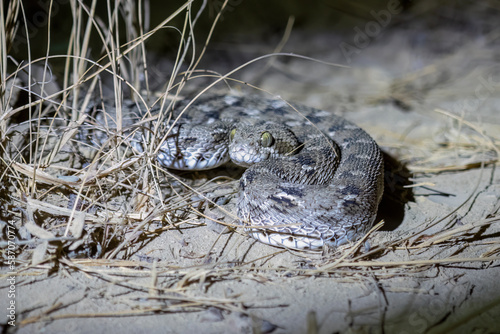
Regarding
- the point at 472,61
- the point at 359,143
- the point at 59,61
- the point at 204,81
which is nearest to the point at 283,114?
the point at 359,143

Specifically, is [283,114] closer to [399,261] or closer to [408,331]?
[399,261]

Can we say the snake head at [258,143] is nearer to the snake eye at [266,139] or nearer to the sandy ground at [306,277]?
the snake eye at [266,139]

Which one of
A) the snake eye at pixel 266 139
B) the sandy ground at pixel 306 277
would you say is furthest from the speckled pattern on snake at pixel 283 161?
the sandy ground at pixel 306 277

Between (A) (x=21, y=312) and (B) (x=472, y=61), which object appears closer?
(A) (x=21, y=312)

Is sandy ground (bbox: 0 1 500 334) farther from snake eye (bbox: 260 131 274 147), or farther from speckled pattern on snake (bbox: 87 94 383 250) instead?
snake eye (bbox: 260 131 274 147)

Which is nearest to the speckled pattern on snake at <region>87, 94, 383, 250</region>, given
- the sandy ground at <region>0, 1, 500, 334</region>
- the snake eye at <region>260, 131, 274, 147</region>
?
the snake eye at <region>260, 131, 274, 147</region>

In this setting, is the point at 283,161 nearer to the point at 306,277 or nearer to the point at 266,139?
the point at 266,139

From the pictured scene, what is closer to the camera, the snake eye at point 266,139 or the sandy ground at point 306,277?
the sandy ground at point 306,277
